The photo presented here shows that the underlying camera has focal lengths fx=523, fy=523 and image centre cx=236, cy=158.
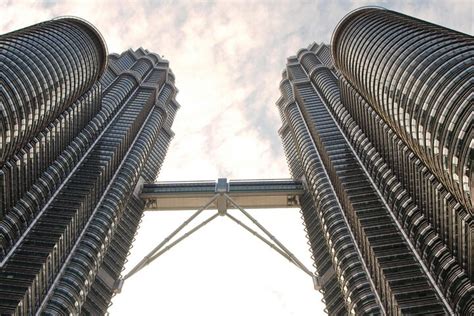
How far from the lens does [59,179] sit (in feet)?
379

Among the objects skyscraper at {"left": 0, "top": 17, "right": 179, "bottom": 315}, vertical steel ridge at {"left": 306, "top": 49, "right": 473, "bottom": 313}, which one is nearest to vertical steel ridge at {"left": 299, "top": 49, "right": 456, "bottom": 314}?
vertical steel ridge at {"left": 306, "top": 49, "right": 473, "bottom": 313}

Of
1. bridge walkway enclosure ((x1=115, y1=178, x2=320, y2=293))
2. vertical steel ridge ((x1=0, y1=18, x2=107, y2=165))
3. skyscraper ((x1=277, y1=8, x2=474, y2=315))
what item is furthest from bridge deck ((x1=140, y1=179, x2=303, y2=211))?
vertical steel ridge ((x1=0, y1=18, x2=107, y2=165))

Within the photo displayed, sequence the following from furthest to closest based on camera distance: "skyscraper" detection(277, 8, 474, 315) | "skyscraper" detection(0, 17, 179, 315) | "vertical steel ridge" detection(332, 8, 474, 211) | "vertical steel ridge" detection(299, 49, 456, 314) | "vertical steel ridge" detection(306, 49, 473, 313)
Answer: "vertical steel ridge" detection(299, 49, 456, 314), "skyscraper" detection(0, 17, 179, 315), "vertical steel ridge" detection(306, 49, 473, 313), "skyscraper" detection(277, 8, 474, 315), "vertical steel ridge" detection(332, 8, 474, 211)

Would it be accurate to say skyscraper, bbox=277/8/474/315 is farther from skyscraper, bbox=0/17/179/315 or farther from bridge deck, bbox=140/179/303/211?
skyscraper, bbox=0/17/179/315

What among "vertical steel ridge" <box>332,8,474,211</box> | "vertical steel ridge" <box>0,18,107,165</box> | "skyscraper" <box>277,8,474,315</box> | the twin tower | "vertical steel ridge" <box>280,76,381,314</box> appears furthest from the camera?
"vertical steel ridge" <box>280,76,381,314</box>

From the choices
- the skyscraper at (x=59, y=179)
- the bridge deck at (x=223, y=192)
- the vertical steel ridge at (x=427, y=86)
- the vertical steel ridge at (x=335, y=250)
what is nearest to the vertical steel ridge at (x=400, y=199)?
the vertical steel ridge at (x=335, y=250)

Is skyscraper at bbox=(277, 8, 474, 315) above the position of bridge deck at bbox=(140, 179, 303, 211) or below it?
below

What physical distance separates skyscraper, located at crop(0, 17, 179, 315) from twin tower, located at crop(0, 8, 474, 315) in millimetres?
329

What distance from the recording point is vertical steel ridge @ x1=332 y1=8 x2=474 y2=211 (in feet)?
201

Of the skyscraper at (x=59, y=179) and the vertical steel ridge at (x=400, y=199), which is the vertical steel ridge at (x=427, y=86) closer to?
the vertical steel ridge at (x=400, y=199)

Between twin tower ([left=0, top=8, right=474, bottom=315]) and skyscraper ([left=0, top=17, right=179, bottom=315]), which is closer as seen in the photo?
twin tower ([left=0, top=8, right=474, bottom=315])

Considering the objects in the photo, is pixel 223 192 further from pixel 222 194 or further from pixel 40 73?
pixel 40 73

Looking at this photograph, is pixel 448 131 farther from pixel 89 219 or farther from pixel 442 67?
pixel 89 219

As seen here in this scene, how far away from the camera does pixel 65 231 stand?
313ft
